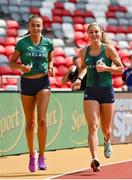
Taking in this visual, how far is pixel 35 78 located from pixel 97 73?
2.63ft

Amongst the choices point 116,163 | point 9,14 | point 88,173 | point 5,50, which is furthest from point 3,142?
point 9,14

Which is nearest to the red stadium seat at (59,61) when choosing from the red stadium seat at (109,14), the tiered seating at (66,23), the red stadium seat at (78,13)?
the tiered seating at (66,23)

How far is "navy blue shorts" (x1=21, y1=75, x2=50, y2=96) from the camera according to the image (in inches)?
321

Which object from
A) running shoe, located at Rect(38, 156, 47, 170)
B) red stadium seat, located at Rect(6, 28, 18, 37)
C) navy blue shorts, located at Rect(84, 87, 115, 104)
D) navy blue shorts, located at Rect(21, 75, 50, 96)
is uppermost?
red stadium seat, located at Rect(6, 28, 18, 37)

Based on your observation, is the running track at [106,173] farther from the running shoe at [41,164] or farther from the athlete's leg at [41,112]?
the athlete's leg at [41,112]

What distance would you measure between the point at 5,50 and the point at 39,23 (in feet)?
33.2

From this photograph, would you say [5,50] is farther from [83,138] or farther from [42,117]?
[42,117]

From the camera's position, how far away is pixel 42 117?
26.7ft

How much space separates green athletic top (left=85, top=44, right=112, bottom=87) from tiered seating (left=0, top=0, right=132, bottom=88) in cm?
919

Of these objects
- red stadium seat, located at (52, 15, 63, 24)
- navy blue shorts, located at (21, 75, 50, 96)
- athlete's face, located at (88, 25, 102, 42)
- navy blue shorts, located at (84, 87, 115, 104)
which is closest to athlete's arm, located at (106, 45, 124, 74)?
athlete's face, located at (88, 25, 102, 42)

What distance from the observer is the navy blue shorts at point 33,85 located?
26.8 ft

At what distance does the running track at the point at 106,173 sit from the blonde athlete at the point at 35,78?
1.56 feet

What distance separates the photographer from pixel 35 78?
26.8 ft

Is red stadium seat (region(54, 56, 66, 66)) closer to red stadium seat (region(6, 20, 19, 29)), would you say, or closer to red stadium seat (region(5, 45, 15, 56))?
red stadium seat (region(5, 45, 15, 56))
